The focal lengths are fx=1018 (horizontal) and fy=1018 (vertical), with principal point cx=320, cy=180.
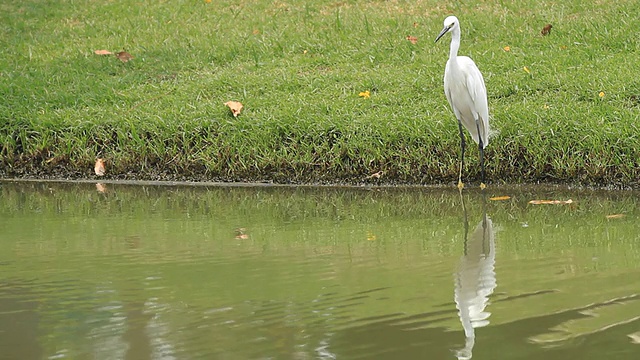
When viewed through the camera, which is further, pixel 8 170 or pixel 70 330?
pixel 8 170

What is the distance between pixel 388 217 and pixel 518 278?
186cm

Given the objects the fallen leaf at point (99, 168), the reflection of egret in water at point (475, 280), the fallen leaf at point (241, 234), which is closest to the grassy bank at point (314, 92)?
the fallen leaf at point (99, 168)

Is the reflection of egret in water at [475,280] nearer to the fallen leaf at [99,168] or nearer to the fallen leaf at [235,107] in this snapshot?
the fallen leaf at [235,107]

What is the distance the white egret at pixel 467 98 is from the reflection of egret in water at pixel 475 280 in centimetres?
153

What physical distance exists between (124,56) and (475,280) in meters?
6.52

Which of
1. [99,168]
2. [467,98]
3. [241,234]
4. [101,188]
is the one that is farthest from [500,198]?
[99,168]

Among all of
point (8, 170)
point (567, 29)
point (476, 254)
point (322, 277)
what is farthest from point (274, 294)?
point (567, 29)

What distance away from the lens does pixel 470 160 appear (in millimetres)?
7469

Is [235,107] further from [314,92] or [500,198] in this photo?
[500,198]

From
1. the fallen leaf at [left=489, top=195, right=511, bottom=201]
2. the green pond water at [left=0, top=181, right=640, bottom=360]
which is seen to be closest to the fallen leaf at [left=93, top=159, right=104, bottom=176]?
the green pond water at [left=0, top=181, right=640, bottom=360]

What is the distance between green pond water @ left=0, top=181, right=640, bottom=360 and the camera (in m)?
3.55

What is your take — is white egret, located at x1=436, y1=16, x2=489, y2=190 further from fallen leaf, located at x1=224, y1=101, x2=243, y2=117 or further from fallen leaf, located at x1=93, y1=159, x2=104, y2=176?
fallen leaf, located at x1=93, y1=159, x2=104, y2=176

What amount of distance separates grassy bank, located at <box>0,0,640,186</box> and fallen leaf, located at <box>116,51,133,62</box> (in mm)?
61

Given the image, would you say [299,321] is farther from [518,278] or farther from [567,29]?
[567,29]
